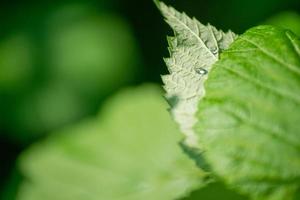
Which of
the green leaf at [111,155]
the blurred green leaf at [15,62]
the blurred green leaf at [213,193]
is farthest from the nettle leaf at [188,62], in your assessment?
the blurred green leaf at [15,62]

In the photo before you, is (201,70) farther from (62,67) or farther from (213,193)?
(62,67)

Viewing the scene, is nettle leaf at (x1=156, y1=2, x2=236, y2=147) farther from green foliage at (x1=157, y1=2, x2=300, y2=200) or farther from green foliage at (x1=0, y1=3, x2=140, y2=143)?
green foliage at (x1=0, y1=3, x2=140, y2=143)

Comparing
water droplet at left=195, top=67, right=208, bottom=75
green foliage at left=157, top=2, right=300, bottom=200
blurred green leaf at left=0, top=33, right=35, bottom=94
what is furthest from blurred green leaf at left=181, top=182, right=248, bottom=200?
blurred green leaf at left=0, top=33, right=35, bottom=94

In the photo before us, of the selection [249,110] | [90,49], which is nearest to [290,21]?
[249,110]

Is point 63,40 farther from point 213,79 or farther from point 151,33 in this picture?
point 213,79

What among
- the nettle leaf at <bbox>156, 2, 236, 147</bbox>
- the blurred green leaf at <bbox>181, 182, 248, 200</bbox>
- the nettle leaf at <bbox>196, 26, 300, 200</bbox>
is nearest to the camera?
the nettle leaf at <bbox>196, 26, 300, 200</bbox>
